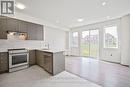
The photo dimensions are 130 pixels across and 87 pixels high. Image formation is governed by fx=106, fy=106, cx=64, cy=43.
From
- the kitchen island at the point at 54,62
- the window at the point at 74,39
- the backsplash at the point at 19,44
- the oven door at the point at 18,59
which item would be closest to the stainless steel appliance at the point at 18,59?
the oven door at the point at 18,59

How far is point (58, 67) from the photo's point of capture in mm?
4246

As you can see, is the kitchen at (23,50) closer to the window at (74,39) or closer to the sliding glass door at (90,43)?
the sliding glass door at (90,43)

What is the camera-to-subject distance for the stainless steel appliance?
4.34 m

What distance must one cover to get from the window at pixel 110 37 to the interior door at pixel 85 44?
170 centimetres

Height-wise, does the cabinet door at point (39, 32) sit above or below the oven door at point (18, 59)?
above

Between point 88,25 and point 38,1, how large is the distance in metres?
5.31

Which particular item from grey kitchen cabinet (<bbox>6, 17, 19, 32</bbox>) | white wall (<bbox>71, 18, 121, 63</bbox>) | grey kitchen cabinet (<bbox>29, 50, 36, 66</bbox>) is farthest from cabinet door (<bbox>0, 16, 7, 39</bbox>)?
white wall (<bbox>71, 18, 121, 63</bbox>)

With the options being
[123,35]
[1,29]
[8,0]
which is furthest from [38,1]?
[123,35]

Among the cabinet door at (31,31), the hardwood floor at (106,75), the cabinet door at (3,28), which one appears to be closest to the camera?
the hardwood floor at (106,75)

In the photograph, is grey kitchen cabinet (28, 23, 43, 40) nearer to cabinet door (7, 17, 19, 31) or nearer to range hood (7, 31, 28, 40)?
range hood (7, 31, 28, 40)

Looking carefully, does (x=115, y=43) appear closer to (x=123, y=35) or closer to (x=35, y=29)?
(x=123, y=35)

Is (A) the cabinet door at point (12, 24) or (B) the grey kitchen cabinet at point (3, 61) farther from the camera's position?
(A) the cabinet door at point (12, 24)

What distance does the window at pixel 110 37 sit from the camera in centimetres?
645

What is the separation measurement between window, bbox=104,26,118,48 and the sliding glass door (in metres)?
0.78
